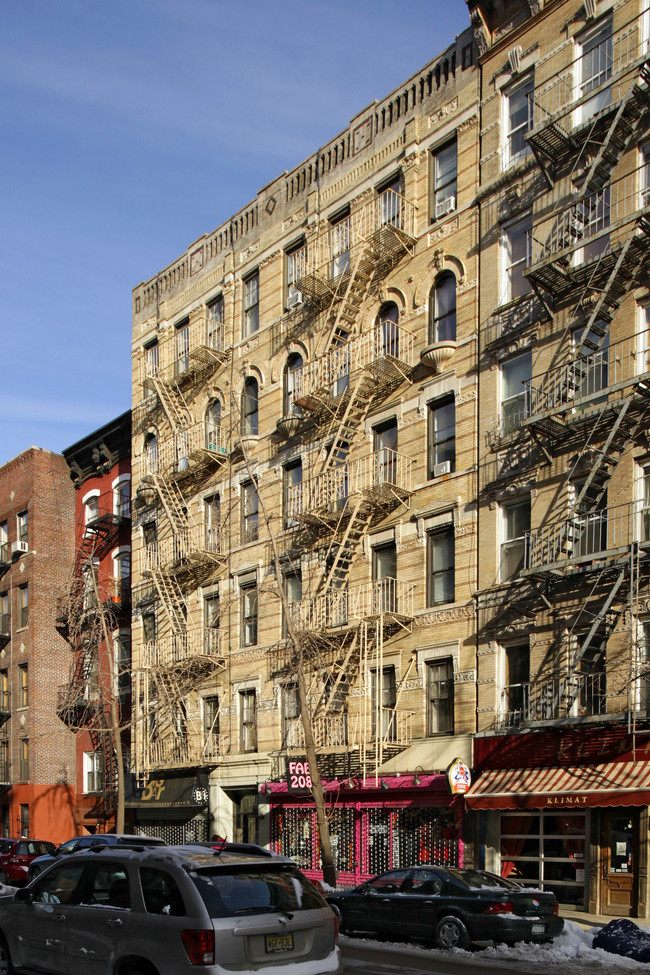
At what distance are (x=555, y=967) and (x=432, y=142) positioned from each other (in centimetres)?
2148

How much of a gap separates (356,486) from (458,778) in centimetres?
900

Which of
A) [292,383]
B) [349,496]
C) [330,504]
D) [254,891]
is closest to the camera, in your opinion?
[254,891]

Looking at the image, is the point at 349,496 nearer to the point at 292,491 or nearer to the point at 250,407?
the point at 292,491

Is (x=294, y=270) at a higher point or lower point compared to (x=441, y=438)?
higher

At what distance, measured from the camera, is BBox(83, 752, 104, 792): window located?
140 feet

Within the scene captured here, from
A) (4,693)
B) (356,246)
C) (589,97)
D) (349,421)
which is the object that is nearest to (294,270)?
(356,246)

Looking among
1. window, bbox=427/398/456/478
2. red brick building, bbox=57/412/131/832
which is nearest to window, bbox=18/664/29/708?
red brick building, bbox=57/412/131/832

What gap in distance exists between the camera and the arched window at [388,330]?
29031mm

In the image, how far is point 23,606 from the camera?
154 ft

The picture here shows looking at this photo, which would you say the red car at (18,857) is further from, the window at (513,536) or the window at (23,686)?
the window at (23,686)

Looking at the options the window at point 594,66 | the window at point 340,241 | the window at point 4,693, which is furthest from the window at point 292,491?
the window at point 4,693

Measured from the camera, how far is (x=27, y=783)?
144 ft

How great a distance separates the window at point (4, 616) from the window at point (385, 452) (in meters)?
25.0

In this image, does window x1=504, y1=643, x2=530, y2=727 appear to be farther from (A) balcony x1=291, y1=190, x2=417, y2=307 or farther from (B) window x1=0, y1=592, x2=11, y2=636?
(B) window x1=0, y1=592, x2=11, y2=636
